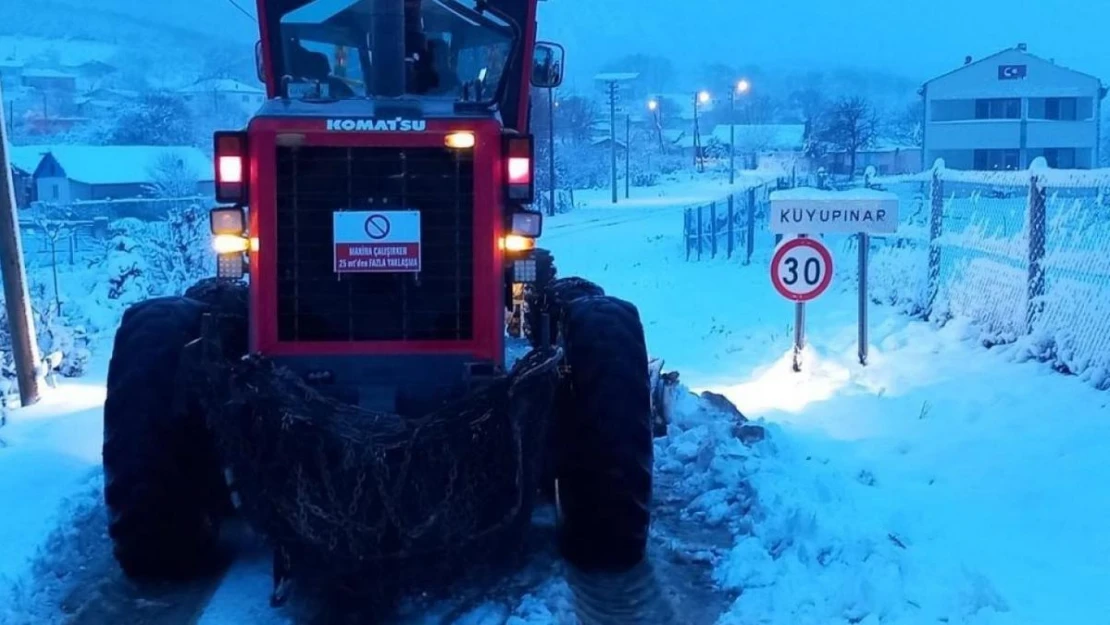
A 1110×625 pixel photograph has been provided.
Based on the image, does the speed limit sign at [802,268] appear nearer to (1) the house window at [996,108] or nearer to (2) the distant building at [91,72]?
(1) the house window at [996,108]

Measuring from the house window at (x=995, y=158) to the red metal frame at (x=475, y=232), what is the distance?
56.2 meters

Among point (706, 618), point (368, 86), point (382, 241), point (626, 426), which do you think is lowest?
point (706, 618)

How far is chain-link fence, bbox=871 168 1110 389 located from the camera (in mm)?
9734

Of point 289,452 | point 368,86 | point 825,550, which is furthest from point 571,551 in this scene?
point 368,86

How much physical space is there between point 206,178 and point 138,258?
30.6 meters

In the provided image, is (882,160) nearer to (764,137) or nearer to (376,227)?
(764,137)

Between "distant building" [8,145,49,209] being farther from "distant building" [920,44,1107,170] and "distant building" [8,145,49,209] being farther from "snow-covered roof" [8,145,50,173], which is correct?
"distant building" [920,44,1107,170]

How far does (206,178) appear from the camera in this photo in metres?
53.9

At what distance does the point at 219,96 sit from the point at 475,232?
9177 cm

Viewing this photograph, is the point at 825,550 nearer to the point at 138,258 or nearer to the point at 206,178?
the point at 138,258

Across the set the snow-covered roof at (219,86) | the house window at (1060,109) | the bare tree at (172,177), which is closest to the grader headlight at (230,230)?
the bare tree at (172,177)

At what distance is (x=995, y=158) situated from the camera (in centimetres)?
5956

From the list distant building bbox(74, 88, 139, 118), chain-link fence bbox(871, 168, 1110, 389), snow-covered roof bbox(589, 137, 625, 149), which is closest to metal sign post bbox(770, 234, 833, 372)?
chain-link fence bbox(871, 168, 1110, 389)

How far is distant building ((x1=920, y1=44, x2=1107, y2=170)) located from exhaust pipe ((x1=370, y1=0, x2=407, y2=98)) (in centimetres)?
5589
